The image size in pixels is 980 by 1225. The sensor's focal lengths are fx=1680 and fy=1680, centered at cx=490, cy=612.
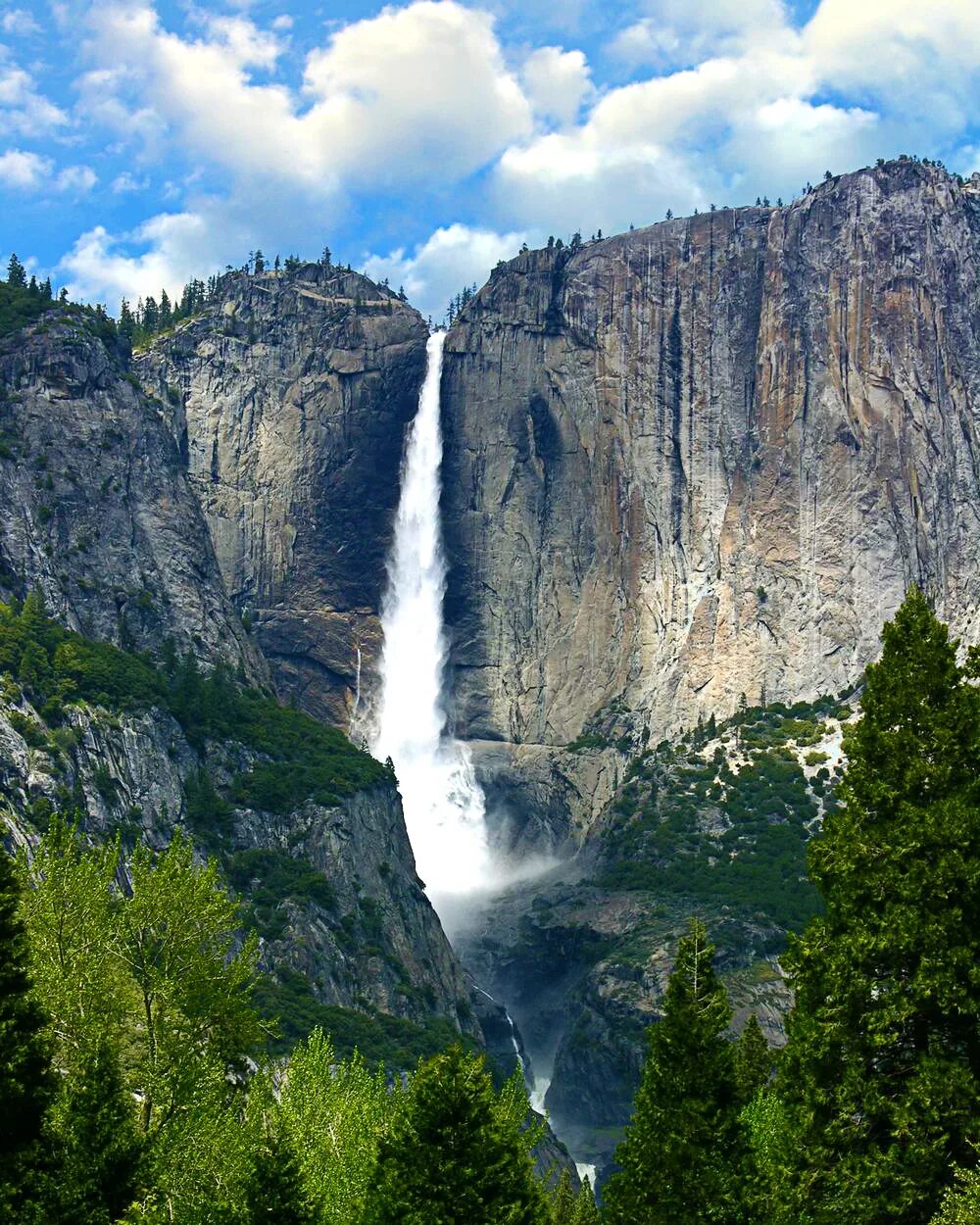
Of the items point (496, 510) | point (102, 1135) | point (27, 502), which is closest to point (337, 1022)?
point (27, 502)

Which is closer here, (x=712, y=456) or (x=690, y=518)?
(x=690, y=518)

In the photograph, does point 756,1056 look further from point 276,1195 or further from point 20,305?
point 20,305

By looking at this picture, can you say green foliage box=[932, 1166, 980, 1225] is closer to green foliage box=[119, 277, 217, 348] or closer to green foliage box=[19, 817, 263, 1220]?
green foliage box=[19, 817, 263, 1220]

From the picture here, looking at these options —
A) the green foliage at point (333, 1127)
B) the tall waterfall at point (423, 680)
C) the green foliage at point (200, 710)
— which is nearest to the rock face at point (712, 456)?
the tall waterfall at point (423, 680)

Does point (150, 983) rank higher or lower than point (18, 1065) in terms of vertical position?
higher

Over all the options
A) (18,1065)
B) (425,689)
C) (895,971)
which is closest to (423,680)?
(425,689)

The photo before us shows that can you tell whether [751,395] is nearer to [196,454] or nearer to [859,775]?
[196,454]

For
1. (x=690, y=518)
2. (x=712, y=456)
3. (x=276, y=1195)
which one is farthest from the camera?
(x=712, y=456)

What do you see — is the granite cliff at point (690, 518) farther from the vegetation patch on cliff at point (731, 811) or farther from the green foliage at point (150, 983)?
the green foliage at point (150, 983)
